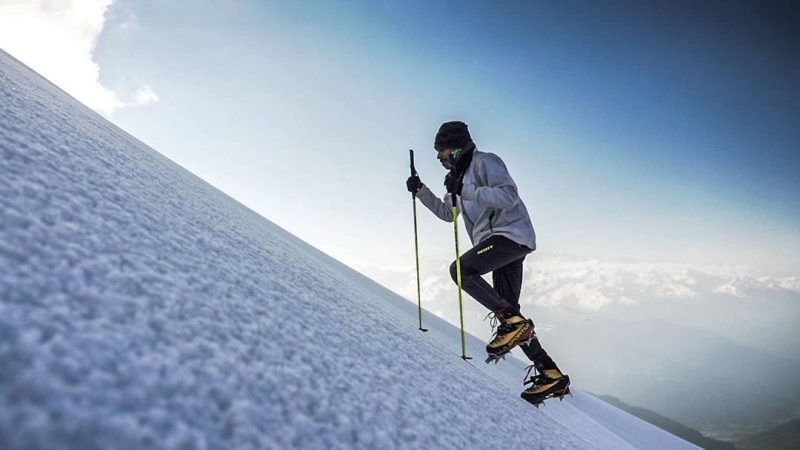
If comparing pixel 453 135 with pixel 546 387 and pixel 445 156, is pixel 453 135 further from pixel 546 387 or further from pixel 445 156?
pixel 546 387

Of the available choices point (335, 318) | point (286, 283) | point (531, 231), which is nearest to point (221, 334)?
point (335, 318)

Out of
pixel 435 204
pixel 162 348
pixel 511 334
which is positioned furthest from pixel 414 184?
pixel 162 348

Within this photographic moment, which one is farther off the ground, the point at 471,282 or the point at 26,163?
the point at 471,282

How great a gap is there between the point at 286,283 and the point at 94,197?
75 centimetres

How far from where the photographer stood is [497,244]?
3.27 meters

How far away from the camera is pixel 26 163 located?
1.15m

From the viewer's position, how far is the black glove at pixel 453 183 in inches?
136

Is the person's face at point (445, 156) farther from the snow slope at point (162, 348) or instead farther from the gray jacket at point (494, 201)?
the snow slope at point (162, 348)

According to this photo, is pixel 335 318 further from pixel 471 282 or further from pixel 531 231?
pixel 531 231

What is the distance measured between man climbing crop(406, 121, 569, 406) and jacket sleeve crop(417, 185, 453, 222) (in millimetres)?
461

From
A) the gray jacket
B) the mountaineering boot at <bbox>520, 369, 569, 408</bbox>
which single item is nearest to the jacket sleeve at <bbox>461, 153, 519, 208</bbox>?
the gray jacket

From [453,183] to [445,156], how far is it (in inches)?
10.2

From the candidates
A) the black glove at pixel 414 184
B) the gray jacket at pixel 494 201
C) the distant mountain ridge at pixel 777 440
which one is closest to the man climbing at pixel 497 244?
the gray jacket at pixel 494 201

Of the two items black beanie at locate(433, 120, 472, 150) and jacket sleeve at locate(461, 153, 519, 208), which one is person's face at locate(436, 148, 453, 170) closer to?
black beanie at locate(433, 120, 472, 150)
